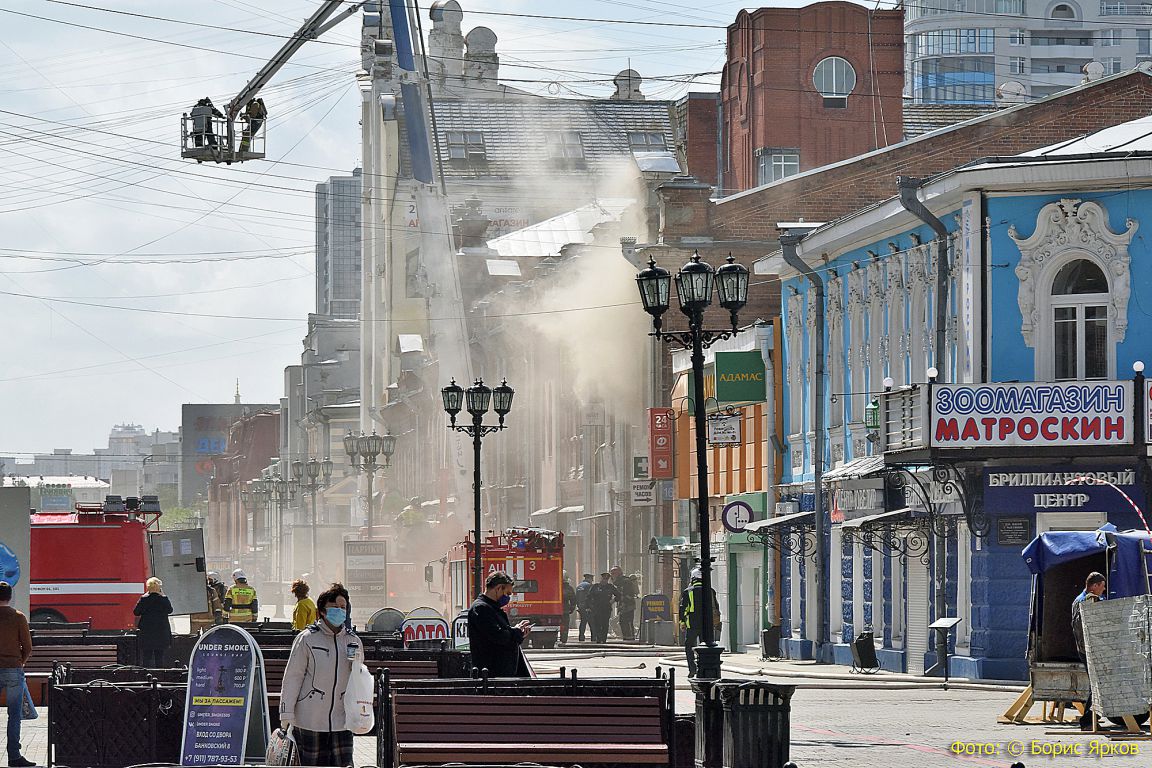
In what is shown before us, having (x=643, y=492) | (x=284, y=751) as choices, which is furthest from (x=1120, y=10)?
(x=284, y=751)

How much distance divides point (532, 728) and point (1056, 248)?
20568 mm

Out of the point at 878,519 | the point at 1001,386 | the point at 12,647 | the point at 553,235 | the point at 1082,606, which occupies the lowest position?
the point at 12,647

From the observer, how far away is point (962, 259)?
33.1m

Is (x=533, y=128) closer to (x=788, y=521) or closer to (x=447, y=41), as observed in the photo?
(x=447, y=41)

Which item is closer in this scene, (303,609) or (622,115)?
(303,609)

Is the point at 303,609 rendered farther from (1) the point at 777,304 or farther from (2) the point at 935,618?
(1) the point at 777,304

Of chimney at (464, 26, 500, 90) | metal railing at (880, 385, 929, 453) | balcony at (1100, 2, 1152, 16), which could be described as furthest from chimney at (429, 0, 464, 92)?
metal railing at (880, 385, 929, 453)

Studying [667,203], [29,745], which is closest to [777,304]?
[667,203]

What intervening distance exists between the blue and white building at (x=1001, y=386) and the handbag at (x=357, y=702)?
1873 centimetres

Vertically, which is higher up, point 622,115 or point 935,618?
point 622,115

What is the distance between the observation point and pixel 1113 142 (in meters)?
34.1

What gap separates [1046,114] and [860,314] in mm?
10618

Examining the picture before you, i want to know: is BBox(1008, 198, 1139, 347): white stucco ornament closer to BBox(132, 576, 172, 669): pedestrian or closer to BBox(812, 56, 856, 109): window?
BBox(132, 576, 172, 669): pedestrian

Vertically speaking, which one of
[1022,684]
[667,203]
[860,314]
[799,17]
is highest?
[799,17]
